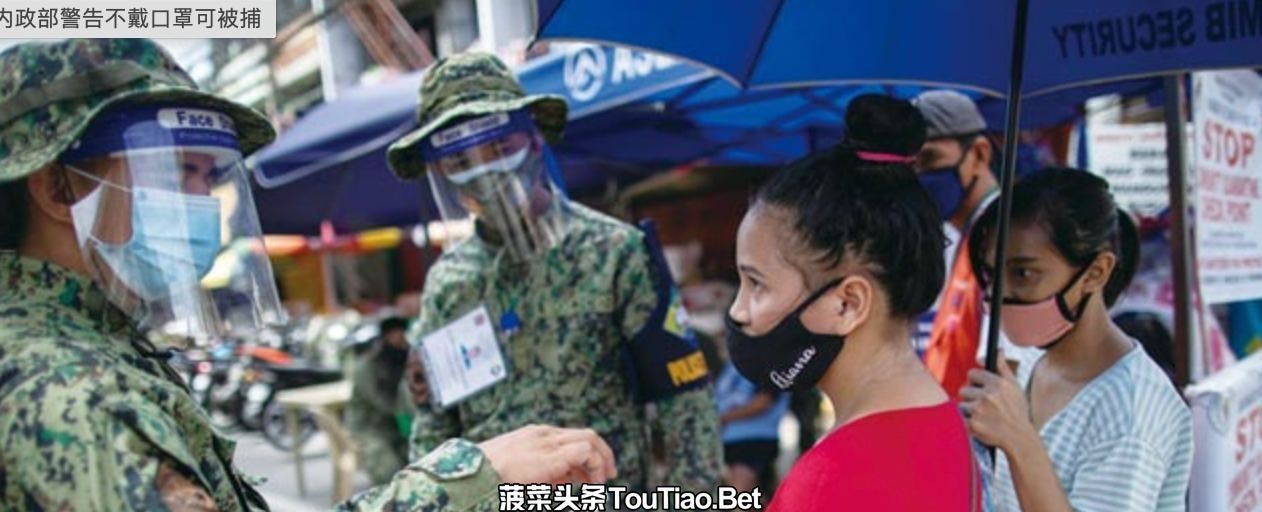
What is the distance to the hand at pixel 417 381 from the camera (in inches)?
95.8

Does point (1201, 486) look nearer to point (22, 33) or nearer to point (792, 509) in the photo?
point (792, 509)

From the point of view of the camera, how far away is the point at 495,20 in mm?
4016

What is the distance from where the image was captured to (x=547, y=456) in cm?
127

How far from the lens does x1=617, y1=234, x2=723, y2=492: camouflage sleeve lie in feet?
7.52

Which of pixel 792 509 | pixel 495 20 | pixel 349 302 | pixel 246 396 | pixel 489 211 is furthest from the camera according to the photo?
pixel 349 302

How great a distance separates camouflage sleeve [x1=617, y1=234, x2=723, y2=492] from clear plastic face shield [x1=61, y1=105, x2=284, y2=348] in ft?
3.45

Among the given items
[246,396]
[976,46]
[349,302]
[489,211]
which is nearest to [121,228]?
[489,211]

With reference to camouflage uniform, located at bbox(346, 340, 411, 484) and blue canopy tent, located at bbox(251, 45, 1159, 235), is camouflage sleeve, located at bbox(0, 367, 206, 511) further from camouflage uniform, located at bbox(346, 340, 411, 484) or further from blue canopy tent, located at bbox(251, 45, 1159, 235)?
camouflage uniform, located at bbox(346, 340, 411, 484)

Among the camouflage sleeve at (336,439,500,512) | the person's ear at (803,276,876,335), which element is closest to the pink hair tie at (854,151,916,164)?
the person's ear at (803,276,876,335)

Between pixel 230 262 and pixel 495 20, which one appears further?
pixel 495 20

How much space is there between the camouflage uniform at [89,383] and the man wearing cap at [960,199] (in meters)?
1.54

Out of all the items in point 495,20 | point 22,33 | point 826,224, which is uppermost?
point 495,20

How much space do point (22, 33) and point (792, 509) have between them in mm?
1141

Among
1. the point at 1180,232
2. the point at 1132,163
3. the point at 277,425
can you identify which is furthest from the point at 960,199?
the point at 277,425
